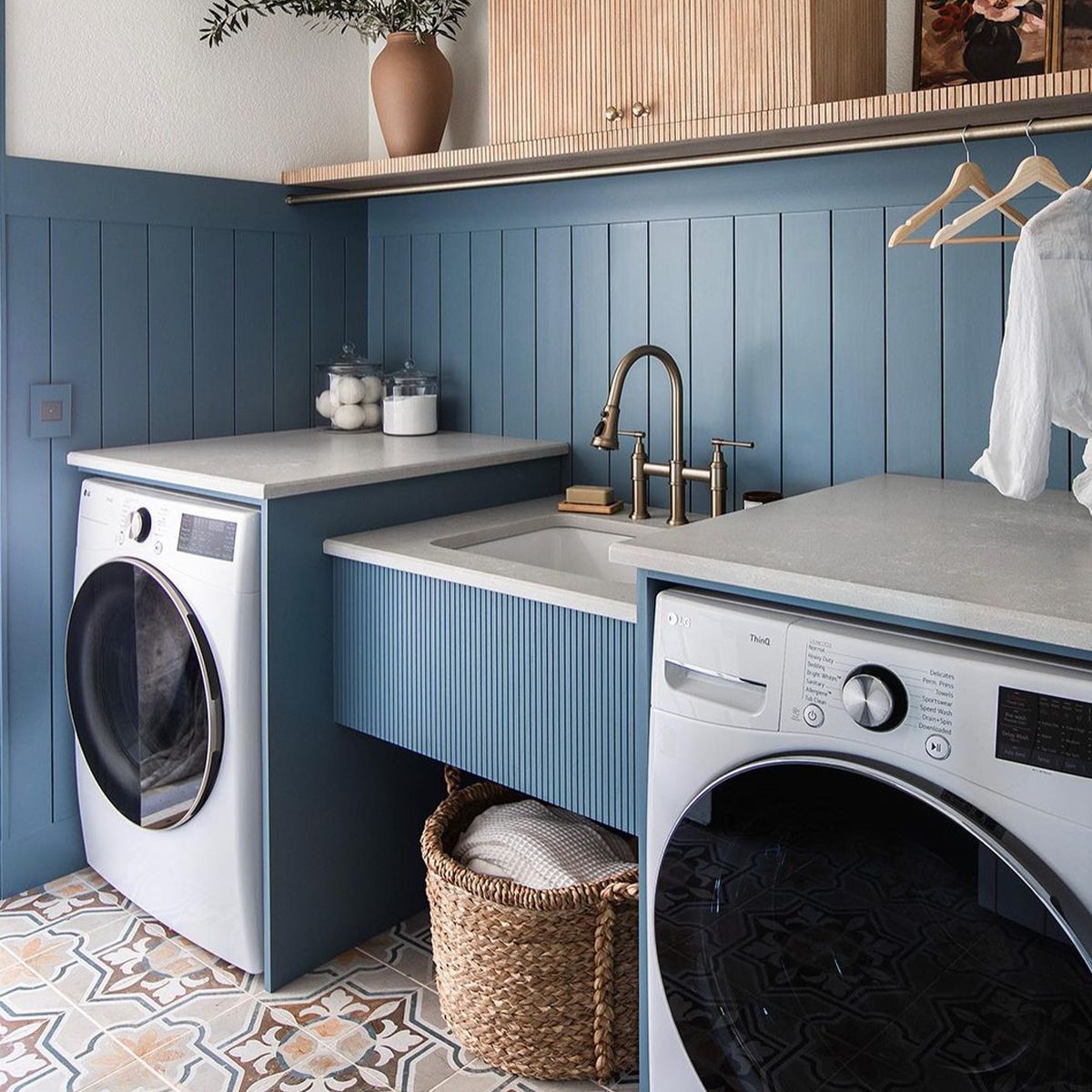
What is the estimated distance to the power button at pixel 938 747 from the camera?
48.6 inches

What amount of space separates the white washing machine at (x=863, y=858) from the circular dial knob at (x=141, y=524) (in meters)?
1.19

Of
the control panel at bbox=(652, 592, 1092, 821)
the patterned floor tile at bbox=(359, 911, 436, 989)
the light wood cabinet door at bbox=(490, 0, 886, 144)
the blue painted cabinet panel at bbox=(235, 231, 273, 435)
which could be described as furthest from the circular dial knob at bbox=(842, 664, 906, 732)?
the blue painted cabinet panel at bbox=(235, 231, 273, 435)

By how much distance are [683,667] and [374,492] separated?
95cm

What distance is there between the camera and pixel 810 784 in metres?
1.33

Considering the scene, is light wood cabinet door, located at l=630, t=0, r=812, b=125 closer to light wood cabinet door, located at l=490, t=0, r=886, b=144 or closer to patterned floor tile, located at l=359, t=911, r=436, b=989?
light wood cabinet door, located at l=490, t=0, r=886, b=144

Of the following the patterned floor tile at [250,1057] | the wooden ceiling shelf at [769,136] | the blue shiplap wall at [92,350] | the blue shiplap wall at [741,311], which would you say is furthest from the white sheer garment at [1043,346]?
the blue shiplap wall at [92,350]

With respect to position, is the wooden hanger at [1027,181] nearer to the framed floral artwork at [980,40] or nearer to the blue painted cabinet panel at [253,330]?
the framed floral artwork at [980,40]

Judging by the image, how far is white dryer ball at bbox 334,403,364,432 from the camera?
282cm

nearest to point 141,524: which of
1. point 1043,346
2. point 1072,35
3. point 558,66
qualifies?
point 558,66

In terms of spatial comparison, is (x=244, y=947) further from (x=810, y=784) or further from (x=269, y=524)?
(x=810, y=784)

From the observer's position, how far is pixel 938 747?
124 cm

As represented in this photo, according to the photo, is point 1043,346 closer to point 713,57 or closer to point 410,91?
point 713,57

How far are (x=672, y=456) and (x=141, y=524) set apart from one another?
1.04 m

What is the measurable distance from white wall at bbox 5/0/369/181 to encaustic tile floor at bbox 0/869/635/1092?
5.38 ft
